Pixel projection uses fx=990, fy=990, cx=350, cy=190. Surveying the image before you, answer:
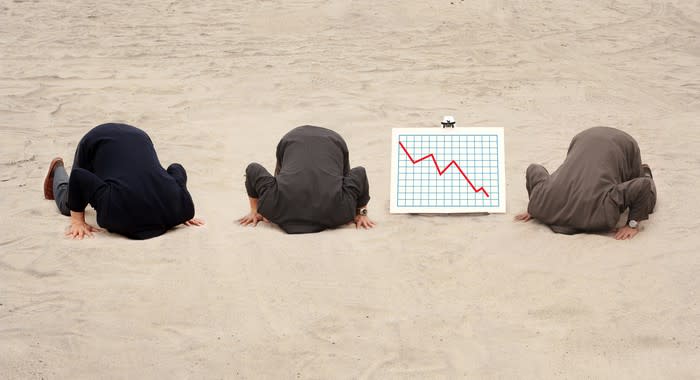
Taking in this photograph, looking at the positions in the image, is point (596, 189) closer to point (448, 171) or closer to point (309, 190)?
point (448, 171)

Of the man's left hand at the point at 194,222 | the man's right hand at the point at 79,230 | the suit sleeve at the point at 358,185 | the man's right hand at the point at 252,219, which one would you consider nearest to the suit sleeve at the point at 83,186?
the man's right hand at the point at 79,230

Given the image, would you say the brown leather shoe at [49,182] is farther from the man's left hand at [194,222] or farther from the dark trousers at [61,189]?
the man's left hand at [194,222]

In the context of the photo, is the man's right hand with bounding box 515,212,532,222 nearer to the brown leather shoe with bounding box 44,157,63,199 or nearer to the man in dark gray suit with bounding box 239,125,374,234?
the man in dark gray suit with bounding box 239,125,374,234

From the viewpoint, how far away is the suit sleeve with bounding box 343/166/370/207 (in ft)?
23.1

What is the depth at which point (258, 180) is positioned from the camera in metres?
7.00

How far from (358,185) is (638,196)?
193cm

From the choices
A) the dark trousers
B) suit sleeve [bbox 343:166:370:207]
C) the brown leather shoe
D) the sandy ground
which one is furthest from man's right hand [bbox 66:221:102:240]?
suit sleeve [bbox 343:166:370:207]

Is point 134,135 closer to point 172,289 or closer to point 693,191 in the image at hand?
point 172,289

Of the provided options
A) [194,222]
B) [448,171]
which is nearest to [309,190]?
[194,222]

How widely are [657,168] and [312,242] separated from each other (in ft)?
10.6

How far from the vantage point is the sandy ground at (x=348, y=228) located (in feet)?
18.2

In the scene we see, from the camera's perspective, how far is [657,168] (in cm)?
825

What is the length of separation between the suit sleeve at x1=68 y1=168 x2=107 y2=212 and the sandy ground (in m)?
0.31

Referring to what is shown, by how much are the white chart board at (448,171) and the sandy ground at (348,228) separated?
144mm
